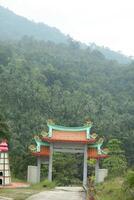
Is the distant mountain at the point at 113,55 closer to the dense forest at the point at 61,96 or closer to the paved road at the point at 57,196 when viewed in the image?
the dense forest at the point at 61,96

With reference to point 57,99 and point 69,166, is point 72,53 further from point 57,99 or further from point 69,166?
point 69,166

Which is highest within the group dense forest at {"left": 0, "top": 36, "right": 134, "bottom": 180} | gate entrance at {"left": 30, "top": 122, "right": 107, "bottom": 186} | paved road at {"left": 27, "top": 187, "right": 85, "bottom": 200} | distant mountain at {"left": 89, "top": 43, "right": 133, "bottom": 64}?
distant mountain at {"left": 89, "top": 43, "right": 133, "bottom": 64}

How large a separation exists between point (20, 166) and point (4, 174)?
292 inches

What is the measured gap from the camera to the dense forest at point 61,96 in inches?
2096

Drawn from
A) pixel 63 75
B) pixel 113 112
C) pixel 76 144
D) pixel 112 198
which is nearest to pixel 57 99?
pixel 113 112

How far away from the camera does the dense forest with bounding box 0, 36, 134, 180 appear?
5325cm

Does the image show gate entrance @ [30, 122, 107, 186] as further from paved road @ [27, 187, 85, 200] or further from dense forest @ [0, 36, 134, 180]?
paved road @ [27, 187, 85, 200]

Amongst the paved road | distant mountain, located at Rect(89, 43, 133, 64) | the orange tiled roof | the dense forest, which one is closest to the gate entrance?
the orange tiled roof

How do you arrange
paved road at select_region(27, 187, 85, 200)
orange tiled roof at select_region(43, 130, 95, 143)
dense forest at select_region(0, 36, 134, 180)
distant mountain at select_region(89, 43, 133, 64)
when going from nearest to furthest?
paved road at select_region(27, 187, 85, 200)
orange tiled roof at select_region(43, 130, 95, 143)
dense forest at select_region(0, 36, 134, 180)
distant mountain at select_region(89, 43, 133, 64)

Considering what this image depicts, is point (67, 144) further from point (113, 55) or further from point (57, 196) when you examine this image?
point (113, 55)

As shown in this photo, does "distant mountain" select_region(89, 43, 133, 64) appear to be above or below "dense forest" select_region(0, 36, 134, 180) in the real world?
above

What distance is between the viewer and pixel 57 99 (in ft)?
237

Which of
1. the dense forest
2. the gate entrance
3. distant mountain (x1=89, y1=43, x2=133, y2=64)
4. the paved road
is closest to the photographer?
the paved road

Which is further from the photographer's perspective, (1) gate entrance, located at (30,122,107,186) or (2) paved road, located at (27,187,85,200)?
(1) gate entrance, located at (30,122,107,186)
